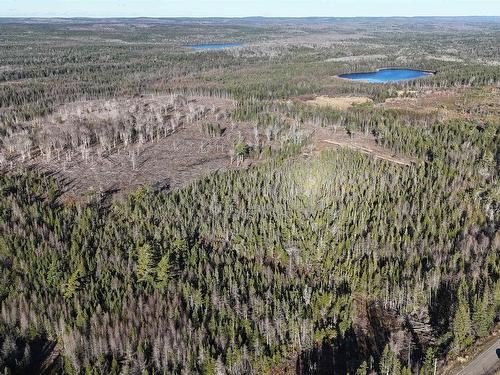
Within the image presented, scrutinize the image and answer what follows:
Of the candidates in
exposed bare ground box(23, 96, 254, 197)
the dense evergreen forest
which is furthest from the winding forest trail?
exposed bare ground box(23, 96, 254, 197)

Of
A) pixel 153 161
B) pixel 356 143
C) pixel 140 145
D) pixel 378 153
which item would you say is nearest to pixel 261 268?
pixel 153 161

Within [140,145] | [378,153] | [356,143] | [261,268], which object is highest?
[356,143]

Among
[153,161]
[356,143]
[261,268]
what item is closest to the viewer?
[261,268]

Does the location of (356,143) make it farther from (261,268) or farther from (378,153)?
(261,268)

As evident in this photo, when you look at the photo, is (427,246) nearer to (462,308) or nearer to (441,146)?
(462,308)

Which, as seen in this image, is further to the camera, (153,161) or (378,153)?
(378,153)

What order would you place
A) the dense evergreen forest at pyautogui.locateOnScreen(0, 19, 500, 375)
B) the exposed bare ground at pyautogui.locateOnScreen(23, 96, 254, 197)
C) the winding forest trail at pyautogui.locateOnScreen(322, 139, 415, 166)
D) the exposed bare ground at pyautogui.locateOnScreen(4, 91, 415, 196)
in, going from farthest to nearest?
the winding forest trail at pyautogui.locateOnScreen(322, 139, 415, 166) < the exposed bare ground at pyautogui.locateOnScreen(4, 91, 415, 196) < the exposed bare ground at pyautogui.locateOnScreen(23, 96, 254, 197) < the dense evergreen forest at pyautogui.locateOnScreen(0, 19, 500, 375)

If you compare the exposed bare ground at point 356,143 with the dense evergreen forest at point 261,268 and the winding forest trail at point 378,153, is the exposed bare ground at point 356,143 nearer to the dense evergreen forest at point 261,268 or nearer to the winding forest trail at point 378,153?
the winding forest trail at point 378,153

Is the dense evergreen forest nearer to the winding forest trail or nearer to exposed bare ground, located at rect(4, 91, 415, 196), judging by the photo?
the winding forest trail

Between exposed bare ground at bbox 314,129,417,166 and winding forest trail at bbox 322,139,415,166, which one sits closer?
winding forest trail at bbox 322,139,415,166

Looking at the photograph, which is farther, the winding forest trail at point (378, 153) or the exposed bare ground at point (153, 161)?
the winding forest trail at point (378, 153)

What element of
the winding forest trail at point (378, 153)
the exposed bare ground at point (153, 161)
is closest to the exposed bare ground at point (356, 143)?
the winding forest trail at point (378, 153)
